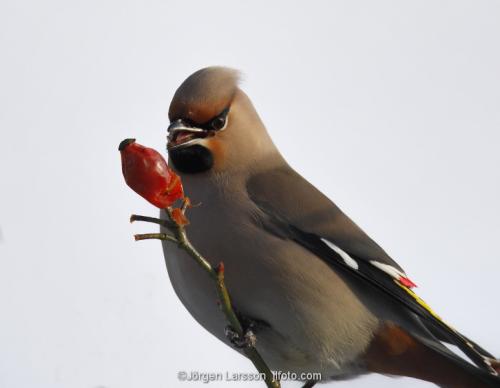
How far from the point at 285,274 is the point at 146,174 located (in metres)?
1.54

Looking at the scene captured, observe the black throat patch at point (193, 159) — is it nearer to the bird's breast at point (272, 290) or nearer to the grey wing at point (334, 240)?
the bird's breast at point (272, 290)

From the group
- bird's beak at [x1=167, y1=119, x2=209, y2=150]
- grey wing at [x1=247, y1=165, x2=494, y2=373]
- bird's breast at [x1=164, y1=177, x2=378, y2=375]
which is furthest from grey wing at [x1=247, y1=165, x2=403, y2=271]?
bird's beak at [x1=167, y1=119, x2=209, y2=150]

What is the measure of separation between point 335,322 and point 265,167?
0.75 metres

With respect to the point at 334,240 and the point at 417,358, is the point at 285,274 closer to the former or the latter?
the point at 334,240

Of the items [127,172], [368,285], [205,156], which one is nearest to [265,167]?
[205,156]

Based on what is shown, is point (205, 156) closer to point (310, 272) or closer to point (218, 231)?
point (218, 231)

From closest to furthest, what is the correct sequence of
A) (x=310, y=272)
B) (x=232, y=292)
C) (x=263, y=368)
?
(x=263, y=368), (x=232, y=292), (x=310, y=272)

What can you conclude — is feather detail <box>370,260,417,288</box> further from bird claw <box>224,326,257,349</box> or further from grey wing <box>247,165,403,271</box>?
bird claw <box>224,326,257,349</box>

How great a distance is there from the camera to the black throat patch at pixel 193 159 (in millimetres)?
3254

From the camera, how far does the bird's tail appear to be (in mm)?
3318

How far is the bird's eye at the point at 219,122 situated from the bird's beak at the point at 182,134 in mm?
39

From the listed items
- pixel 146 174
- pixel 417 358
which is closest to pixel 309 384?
pixel 417 358

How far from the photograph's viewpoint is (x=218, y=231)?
10.4 ft

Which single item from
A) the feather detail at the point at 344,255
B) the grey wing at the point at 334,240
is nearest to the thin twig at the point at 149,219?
the grey wing at the point at 334,240
